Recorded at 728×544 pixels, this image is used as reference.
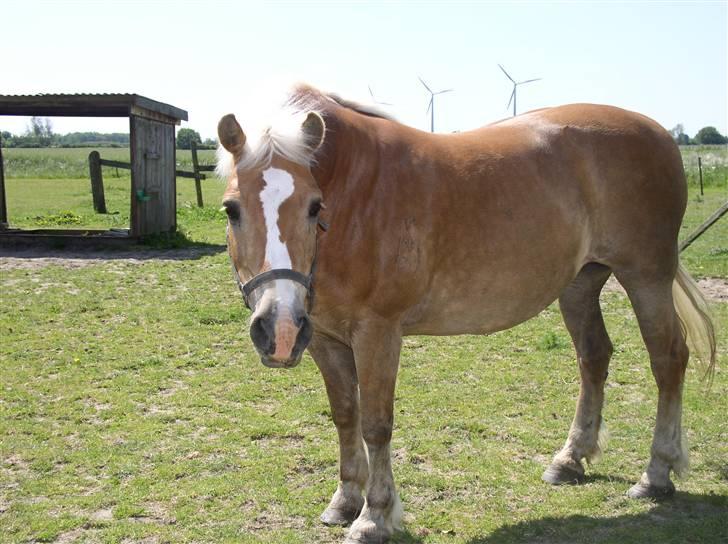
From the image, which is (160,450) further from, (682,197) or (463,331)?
(682,197)

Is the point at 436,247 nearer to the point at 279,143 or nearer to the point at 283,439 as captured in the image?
the point at 279,143

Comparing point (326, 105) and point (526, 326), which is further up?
point (326, 105)

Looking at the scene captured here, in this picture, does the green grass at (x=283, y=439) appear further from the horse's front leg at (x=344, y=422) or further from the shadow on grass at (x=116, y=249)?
the shadow on grass at (x=116, y=249)

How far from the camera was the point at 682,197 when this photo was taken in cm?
404

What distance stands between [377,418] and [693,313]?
7.28 ft

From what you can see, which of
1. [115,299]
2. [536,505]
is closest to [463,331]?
[536,505]

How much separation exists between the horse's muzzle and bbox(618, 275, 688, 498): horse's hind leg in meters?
2.22

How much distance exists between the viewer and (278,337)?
2.58 metres

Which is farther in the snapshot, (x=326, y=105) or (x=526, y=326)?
(x=526, y=326)

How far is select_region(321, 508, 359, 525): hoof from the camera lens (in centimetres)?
365

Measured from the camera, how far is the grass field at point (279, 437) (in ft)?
11.9

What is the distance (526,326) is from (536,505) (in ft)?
12.8

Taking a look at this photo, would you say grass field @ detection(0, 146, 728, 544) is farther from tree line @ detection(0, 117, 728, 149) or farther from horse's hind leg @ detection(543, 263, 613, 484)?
tree line @ detection(0, 117, 728, 149)

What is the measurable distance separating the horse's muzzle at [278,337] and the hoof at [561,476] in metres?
2.19
